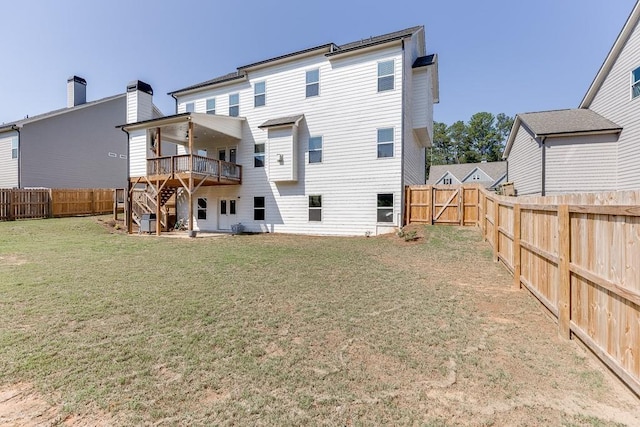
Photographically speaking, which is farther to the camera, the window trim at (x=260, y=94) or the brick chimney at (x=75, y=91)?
the brick chimney at (x=75, y=91)

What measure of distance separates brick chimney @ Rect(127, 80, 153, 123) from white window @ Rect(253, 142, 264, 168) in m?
9.26

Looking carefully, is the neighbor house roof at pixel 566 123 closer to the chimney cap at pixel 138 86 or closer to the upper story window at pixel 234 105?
the upper story window at pixel 234 105

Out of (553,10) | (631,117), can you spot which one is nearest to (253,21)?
(553,10)

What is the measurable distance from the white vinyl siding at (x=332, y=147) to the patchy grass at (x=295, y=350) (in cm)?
722

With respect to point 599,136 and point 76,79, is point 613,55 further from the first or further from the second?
point 76,79

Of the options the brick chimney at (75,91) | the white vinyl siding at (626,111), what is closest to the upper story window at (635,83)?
the white vinyl siding at (626,111)

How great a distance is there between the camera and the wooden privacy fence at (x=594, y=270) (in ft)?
8.06

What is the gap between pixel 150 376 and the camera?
2.82 meters

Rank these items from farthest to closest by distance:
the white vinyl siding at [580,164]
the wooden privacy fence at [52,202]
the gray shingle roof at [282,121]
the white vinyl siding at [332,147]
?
the wooden privacy fence at [52,202] < the gray shingle roof at [282,121] < the white vinyl siding at [580,164] < the white vinyl siding at [332,147]

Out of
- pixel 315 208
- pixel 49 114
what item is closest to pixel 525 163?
pixel 315 208

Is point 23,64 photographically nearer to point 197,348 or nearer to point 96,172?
point 96,172

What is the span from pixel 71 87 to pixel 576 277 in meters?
31.6

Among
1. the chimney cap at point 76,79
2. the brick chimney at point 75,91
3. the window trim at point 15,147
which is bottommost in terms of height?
the window trim at point 15,147

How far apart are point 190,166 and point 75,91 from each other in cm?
1732
